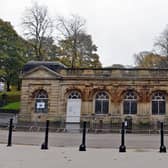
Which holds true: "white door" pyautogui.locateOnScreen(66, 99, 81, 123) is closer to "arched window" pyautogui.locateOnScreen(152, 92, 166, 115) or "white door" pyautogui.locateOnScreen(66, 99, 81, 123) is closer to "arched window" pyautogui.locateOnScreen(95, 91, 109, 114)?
"arched window" pyautogui.locateOnScreen(95, 91, 109, 114)

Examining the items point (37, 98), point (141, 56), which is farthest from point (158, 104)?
point (141, 56)

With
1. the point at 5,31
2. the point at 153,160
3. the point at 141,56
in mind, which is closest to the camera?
the point at 153,160

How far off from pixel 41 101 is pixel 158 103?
11713 millimetres

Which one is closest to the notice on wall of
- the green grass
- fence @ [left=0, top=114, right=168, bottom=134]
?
fence @ [left=0, top=114, right=168, bottom=134]

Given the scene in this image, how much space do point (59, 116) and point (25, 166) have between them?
1026 inches

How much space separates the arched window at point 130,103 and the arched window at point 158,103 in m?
1.83

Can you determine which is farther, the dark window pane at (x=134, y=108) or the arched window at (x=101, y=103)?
the arched window at (x=101, y=103)

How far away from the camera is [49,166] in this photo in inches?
341

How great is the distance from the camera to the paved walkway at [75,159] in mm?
8891

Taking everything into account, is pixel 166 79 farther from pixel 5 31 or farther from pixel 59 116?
pixel 5 31

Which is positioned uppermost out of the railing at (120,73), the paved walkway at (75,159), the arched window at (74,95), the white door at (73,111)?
the railing at (120,73)

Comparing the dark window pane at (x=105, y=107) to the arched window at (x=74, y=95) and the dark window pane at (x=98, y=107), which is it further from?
the arched window at (x=74, y=95)

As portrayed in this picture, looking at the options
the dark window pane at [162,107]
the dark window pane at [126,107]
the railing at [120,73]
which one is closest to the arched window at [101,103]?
the dark window pane at [126,107]

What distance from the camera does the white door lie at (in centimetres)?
3462
